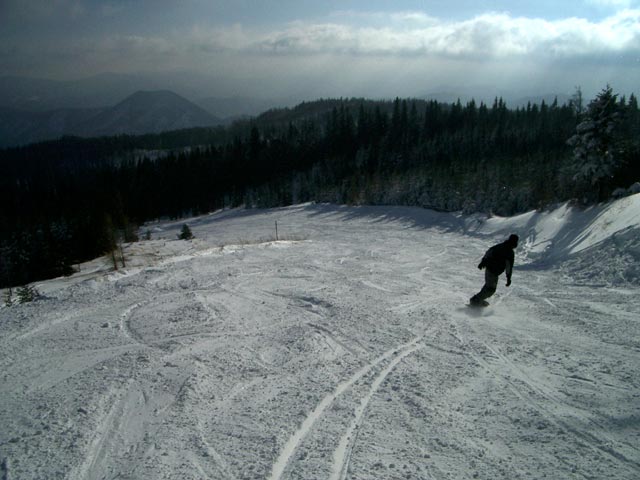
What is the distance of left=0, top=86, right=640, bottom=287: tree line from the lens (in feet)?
156

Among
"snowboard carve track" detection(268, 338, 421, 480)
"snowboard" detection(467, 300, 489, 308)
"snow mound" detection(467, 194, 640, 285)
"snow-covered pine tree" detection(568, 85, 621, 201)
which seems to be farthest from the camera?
"snow-covered pine tree" detection(568, 85, 621, 201)

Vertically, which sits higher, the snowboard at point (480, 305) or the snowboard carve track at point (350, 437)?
the snowboard carve track at point (350, 437)

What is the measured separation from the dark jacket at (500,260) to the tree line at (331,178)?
2122 cm

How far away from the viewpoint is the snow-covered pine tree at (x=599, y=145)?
24.1 m

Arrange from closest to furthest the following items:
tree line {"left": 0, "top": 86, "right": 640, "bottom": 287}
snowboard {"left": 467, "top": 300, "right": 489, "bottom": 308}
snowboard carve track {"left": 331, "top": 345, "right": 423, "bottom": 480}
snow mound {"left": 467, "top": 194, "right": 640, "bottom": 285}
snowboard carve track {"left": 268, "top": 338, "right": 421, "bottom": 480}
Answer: snowboard carve track {"left": 331, "top": 345, "right": 423, "bottom": 480} → snowboard carve track {"left": 268, "top": 338, "right": 421, "bottom": 480} → snowboard {"left": 467, "top": 300, "right": 489, "bottom": 308} → snow mound {"left": 467, "top": 194, "right": 640, "bottom": 285} → tree line {"left": 0, "top": 86, "right": 640, "bottom": 287}

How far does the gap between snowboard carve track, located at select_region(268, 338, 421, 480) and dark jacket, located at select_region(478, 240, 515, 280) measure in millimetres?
3618

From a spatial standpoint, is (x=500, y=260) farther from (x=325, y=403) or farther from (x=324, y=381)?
(x=325, y=403)

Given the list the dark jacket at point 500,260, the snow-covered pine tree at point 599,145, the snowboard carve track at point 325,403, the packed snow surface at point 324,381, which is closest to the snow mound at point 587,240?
the packed snow surface at point 324,381

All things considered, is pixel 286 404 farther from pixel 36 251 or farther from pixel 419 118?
pixel 419 118

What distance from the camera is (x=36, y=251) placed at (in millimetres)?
50594

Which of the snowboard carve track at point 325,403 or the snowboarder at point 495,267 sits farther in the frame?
the snowboarder at point 495,267

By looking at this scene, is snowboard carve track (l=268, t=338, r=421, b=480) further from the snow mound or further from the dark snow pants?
the snow mound

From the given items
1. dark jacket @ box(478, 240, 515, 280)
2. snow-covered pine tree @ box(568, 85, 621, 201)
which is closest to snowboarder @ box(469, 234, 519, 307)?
dark jacket @ box(478, 240, 515, 280)

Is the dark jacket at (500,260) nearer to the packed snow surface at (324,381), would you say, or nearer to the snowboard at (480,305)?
the snowboard at (480,305)
